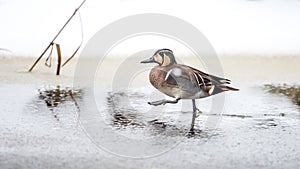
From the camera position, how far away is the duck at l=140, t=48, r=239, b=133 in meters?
2.57

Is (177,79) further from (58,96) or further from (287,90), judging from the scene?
(287,90)

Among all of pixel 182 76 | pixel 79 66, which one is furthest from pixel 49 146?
pixel 79 66

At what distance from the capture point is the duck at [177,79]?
2.57 meters

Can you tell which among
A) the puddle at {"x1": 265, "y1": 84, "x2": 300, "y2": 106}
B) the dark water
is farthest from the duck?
the puddle at {"x1": 265, "y1": 84, "x2": 300, "y2": 106}

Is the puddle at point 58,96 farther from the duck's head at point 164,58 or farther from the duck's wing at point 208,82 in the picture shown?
the duck's wing at point 208,82

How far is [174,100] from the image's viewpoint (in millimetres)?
2895

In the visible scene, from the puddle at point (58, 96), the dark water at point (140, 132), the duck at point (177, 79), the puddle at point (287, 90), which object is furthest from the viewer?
the puddle at point (287, 90)

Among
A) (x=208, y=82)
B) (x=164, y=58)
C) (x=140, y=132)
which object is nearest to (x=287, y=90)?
(x=208, y=82)

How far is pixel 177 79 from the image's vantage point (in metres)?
2.58

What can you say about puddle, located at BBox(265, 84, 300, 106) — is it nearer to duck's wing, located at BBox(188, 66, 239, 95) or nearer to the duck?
duck's wing, located at BBox(188, 66, 239, 95)

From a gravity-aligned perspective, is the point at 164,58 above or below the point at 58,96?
above

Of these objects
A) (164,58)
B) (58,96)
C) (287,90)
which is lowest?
(58,96)

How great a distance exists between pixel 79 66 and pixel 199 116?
1209mm

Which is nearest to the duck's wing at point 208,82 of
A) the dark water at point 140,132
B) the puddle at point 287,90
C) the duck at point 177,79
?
the duck at point 177,79
